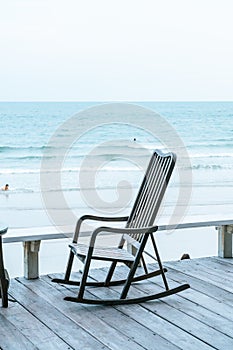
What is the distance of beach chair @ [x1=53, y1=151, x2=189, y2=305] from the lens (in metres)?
4.06

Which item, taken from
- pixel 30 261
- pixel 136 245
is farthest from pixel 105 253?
pixel 30 261

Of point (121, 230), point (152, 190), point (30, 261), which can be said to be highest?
point (152, 190)

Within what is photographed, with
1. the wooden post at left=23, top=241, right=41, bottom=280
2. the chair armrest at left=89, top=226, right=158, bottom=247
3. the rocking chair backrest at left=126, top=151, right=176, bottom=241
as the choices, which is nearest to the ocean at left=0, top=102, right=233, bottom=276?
the wooden post at left=23, top=241, right=41, bottom=280

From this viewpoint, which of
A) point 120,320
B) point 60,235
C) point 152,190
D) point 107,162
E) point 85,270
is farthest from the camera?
point 107,162

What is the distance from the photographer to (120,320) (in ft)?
12.6

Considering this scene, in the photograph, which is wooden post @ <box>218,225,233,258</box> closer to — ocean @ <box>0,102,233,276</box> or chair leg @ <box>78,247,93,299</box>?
ocean @ <box>0,102,233,276</box>

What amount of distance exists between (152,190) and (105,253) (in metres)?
0.62

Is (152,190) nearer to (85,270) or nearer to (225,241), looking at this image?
(85,270)

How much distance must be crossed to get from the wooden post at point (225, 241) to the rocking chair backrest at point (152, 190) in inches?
38.5

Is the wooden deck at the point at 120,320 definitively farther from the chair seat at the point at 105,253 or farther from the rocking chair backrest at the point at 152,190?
the rocking chair backrest at the point at 152,190

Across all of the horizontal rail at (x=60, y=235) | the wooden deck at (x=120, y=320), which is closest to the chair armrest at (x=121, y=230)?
the wooden deck at (x=120, y=320)

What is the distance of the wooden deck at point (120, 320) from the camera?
11.4 feet

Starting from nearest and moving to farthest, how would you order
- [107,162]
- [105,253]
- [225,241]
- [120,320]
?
[120,320]
[105,253]
[225,241]
[107,162]

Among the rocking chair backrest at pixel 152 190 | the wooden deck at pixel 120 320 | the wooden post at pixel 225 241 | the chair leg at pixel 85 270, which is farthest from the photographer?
the wooden post at pixel 225 241
